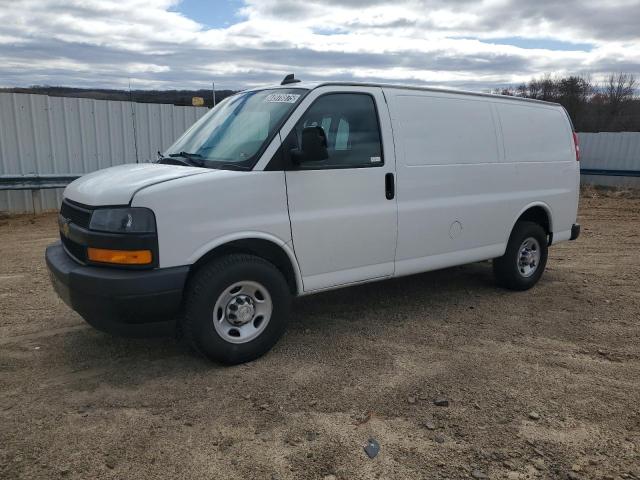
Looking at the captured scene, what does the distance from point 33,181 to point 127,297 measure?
9030 mm

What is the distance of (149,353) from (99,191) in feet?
4.67

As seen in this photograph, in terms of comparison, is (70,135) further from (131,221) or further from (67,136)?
(131,221)

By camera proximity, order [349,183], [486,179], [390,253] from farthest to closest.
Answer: [486,179] → [390,253] → [349,183]

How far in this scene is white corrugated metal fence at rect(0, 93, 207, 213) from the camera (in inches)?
439

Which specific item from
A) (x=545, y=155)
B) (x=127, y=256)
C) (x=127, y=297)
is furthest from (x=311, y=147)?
(x=545, y=155)

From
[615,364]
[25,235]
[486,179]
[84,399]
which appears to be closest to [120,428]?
[84,399]

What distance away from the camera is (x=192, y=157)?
4.56 m

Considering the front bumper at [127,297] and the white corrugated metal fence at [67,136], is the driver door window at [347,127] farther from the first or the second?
the white corrugated metal fence at [67,136]

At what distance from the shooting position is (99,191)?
386 centimetres

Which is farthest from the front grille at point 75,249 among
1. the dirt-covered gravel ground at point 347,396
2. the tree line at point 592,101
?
the tree line at point 592,101

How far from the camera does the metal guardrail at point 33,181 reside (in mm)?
10892

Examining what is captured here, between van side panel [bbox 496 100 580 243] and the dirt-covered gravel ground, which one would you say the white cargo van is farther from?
the dirt-covered gravel ground

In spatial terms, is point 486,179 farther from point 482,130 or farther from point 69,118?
point 69,118

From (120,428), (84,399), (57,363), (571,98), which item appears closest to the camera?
(120,428)
